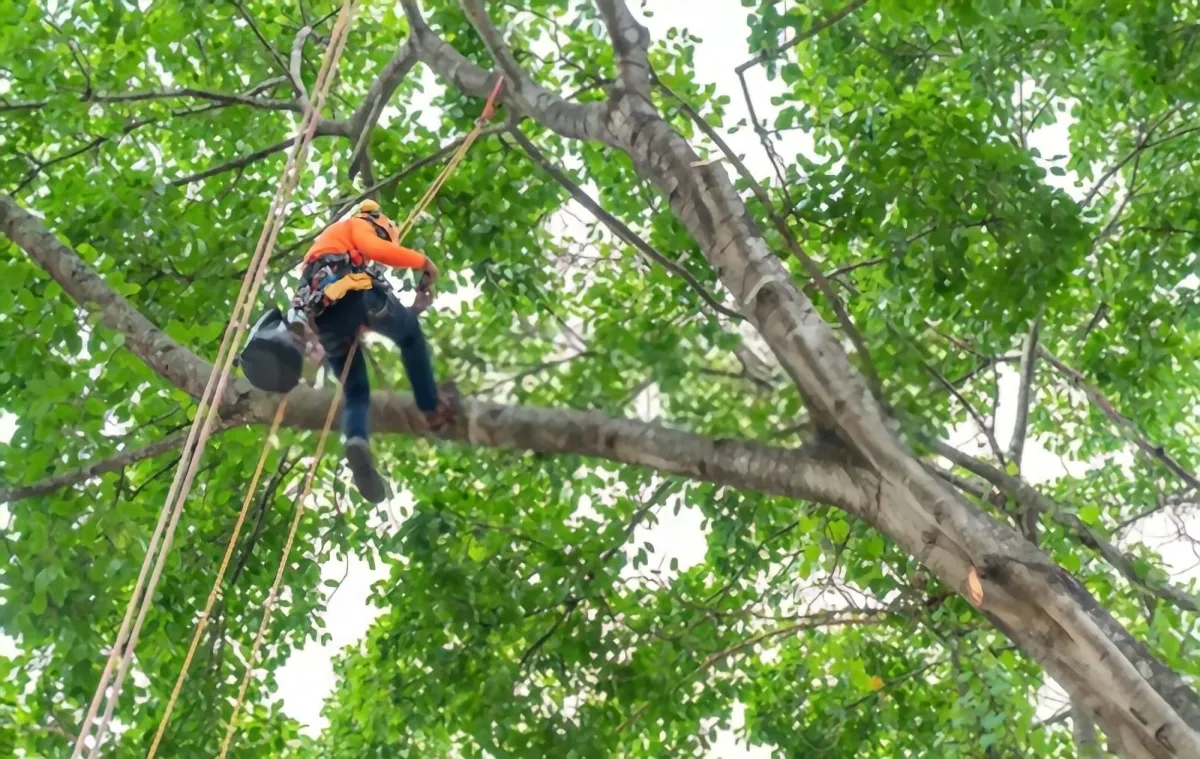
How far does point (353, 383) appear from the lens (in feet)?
9.73

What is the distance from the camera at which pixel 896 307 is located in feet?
14.0

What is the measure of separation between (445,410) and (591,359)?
3.24 ft

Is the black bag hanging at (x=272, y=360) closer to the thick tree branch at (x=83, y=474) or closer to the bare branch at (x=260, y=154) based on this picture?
the thick tree branch at (x=83, y=474)

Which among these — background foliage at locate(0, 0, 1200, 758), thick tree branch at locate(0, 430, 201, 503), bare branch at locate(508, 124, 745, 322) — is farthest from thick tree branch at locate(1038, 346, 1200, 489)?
thick tree branch at locate(0, 430, 201, 503)

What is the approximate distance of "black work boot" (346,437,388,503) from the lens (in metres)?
2.86

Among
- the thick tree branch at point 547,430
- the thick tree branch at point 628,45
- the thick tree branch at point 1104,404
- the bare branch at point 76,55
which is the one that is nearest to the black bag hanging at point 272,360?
the thick tree branch at point 547,430

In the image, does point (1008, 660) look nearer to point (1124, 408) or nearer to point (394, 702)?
point (1124, 408)

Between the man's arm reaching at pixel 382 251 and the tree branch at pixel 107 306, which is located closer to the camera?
the tree branch at pixel 107 306

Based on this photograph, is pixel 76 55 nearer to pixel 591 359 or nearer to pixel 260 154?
pixel 260 154

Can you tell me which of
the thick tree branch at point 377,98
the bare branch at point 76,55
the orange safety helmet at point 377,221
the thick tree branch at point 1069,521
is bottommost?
the thick tree branch at point 1069,521

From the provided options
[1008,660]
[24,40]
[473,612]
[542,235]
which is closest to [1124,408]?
[1008,660]

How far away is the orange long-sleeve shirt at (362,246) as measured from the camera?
2895mm

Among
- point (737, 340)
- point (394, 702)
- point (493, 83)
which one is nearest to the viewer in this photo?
point (493, 83)

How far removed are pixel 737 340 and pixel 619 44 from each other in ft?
4.10
